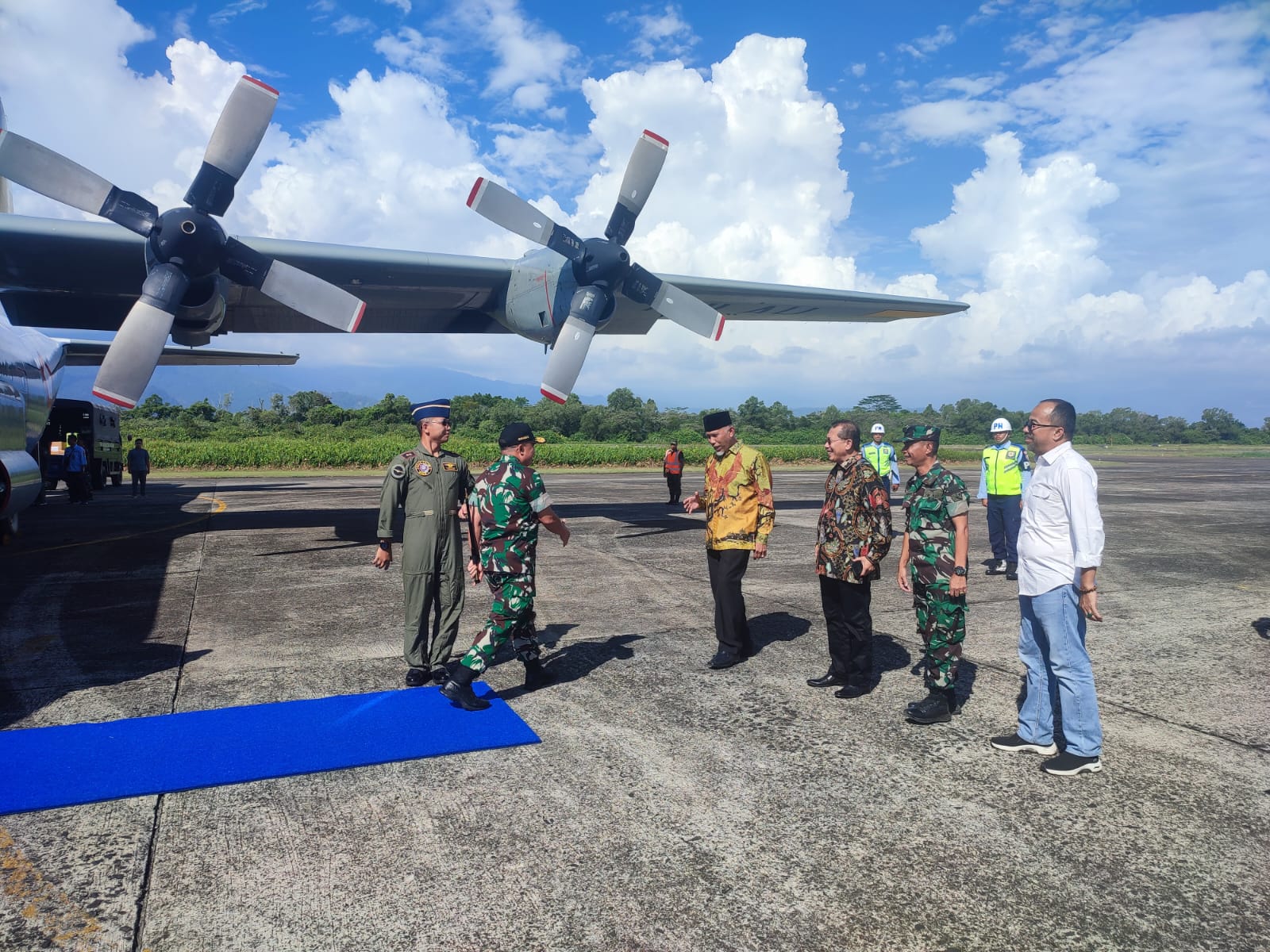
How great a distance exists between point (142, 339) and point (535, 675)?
25.3ft

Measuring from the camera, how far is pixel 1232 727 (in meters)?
4.48

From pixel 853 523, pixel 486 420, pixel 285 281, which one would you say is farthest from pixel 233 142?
pixel 486 420

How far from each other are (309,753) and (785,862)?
2533mm

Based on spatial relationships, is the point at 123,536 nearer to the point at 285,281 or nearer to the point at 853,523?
the point at 285,281

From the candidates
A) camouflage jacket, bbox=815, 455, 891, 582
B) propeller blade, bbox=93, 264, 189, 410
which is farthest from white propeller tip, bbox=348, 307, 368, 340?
camouflage jacket, bbox=815, 455, 891, 582

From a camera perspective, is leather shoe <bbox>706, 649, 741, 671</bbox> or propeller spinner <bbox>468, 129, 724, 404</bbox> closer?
leather shoe <bbox>706, 649, 741, 671</bbox>

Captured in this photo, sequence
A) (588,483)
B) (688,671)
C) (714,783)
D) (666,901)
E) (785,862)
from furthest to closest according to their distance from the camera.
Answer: (588,483) < (688,671) < (714,783) < (785,862) < (666,901)

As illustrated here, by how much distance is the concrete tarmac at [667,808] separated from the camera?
106 inches

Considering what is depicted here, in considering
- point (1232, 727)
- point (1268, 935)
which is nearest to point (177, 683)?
point (1268, 935)

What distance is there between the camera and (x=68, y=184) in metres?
9.40

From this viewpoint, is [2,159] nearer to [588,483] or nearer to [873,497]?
[873,497]

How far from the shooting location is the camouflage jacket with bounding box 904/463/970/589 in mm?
4562

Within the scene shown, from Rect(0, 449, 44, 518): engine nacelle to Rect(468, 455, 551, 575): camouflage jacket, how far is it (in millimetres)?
7259

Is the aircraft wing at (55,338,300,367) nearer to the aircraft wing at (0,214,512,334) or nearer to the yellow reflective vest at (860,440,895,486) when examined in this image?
the aircraft wing at (0,214,512,334)
